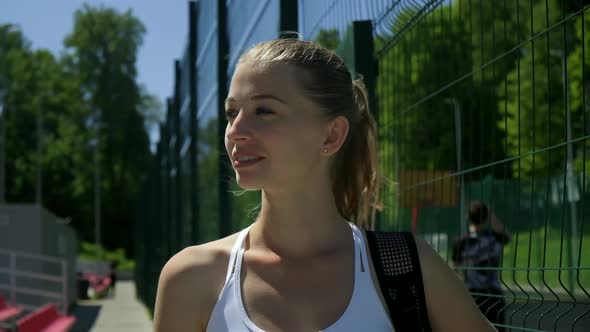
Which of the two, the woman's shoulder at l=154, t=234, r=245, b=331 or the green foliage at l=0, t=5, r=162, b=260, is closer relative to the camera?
the woman's shoulder at l=154, t=234, r=245, b=331

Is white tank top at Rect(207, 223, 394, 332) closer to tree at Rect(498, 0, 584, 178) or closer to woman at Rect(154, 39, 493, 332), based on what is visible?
woman at Rect(154, 39, 493, 332)

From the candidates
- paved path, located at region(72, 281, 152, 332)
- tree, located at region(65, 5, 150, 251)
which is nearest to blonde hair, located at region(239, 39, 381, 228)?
paved path, located at region(72, 281, 152, 332)

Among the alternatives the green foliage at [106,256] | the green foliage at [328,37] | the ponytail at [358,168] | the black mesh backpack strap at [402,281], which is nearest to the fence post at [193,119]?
the green foliage at [328,37]

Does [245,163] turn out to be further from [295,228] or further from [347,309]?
[347,309]

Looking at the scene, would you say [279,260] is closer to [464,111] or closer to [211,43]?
[464,111]

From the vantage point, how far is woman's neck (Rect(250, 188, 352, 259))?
8.02 ft

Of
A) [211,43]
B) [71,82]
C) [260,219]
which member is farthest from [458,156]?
[71,82]

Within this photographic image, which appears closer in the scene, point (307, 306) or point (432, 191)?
point (307, 306)

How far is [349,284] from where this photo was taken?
2332 mm

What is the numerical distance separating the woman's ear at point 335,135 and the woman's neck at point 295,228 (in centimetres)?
10

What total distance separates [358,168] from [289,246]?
1.08 ft

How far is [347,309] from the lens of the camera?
2.24 metres

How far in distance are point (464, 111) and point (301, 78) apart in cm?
140

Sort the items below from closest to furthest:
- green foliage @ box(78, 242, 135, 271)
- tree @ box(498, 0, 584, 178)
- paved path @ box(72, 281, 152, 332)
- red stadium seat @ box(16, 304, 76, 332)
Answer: tree @ box(498, 0, 584, 178)
red stadium seat @ box(16, 304, 76, 332)
paved path @ box(72, 281, 152, 332)
green foliage @ box(78, 242, 135, 271)
